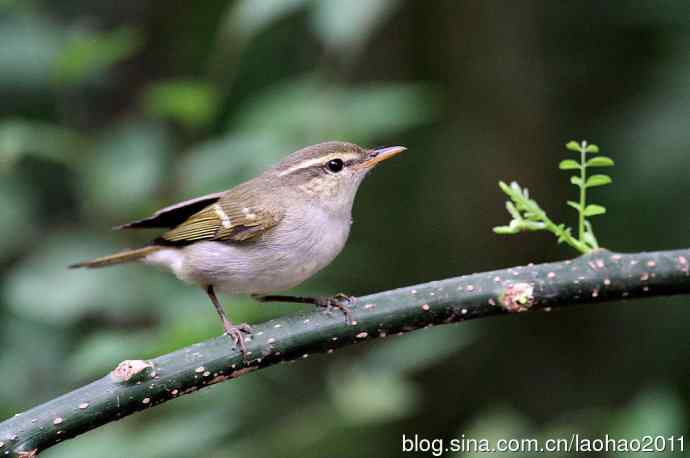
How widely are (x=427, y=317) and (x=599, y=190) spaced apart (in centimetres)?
353

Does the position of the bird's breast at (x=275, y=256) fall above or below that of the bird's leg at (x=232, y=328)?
above

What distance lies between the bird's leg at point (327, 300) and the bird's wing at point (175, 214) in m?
0.45

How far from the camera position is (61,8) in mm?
5664

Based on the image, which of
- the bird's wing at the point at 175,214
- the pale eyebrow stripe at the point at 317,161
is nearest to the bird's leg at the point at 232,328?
the bird's wing at the point at 175,214

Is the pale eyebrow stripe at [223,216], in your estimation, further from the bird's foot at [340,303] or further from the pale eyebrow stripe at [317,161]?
the bird's foot at [340,303]

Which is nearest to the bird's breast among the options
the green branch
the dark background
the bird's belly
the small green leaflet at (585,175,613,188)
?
the bird's belly

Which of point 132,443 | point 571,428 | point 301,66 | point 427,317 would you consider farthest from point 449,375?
point 427,317

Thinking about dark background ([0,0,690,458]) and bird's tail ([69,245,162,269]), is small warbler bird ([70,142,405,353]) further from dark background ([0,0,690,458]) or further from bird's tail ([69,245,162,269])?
dark background ([0,0,690,458])

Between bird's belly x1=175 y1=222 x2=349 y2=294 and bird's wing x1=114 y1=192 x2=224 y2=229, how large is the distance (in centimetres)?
19

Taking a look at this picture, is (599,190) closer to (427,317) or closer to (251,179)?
(251,179)

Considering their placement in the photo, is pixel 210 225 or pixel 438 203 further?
pixel 438 203

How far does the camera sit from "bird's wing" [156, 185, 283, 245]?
11.6ft

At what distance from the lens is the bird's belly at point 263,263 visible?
10.9 ft

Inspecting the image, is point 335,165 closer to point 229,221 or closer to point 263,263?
point 229,221
